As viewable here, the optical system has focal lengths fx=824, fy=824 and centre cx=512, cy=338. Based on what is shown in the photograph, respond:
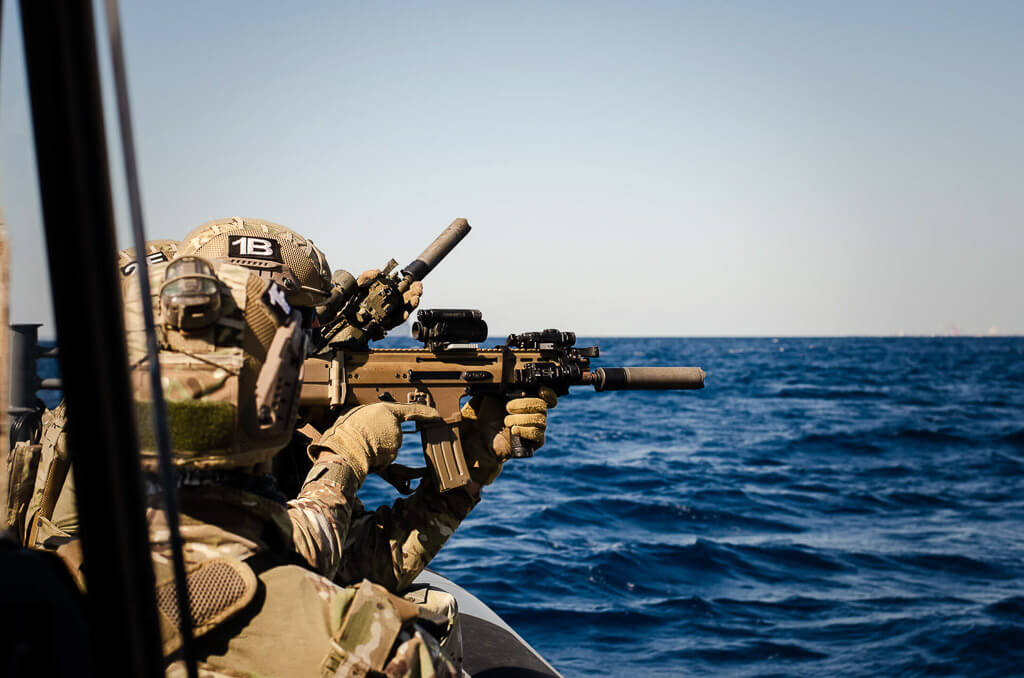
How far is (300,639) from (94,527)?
3.37ft

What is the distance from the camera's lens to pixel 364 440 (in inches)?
114

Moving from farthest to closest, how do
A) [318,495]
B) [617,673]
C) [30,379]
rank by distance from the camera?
1. [617,673]
2. [318,495]
3. [30,379]

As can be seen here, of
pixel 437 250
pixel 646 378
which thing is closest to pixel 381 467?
pixel 437 250

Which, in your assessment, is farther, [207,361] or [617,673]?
[617,673]

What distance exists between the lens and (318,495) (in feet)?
8.05

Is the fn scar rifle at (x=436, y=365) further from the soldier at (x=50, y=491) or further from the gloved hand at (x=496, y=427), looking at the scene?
the soldier at (x=50, y=491)

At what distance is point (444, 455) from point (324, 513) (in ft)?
5.61

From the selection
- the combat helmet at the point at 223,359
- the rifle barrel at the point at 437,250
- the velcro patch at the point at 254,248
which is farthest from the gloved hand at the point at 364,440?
the rifle barrel at the point at 437,250

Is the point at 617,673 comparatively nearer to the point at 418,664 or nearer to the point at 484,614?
the point at 484,614

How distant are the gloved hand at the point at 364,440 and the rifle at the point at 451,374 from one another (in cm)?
94

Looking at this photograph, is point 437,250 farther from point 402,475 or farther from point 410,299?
point 402,475

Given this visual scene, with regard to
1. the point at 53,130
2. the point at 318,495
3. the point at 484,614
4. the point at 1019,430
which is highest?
the point at 53,130

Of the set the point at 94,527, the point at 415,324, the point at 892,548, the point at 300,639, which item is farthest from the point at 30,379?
the point at 892,548

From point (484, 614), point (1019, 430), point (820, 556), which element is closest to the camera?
point (484, 614)
